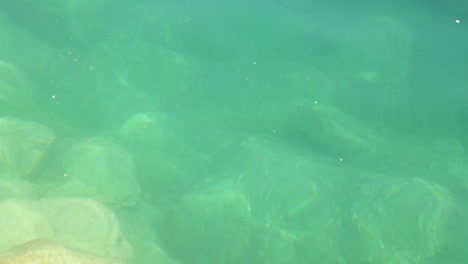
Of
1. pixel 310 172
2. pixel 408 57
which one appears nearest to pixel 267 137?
pixel 310 172

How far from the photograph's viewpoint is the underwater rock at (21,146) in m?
4.57

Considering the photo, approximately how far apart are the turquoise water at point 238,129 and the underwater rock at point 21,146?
18 millimetres

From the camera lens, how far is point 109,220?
415cm

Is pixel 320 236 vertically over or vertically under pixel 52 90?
under

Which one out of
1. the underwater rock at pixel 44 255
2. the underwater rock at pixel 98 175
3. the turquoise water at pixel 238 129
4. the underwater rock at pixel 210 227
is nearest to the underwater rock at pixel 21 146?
the turquoise water at pixel 238 129

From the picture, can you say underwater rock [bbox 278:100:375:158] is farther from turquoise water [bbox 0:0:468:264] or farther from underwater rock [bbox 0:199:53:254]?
underwater rock [bbox 0:199:53:254]

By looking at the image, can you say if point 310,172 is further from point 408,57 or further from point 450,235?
point 408,57

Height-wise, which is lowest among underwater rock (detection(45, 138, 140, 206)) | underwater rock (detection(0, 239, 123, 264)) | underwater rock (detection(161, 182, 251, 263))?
underwater rock (detection(161, 182, 251, 263))

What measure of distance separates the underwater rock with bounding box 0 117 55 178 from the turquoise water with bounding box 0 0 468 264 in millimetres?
18

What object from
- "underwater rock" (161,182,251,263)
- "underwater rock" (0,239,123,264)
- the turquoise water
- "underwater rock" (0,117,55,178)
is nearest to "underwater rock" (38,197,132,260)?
the turquoise water

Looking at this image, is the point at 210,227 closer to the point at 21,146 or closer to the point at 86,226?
the point at 86,226

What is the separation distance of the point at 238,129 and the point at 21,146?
316 centimetres

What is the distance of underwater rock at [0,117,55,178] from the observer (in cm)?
457

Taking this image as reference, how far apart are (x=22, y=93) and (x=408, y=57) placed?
6.76 metres
